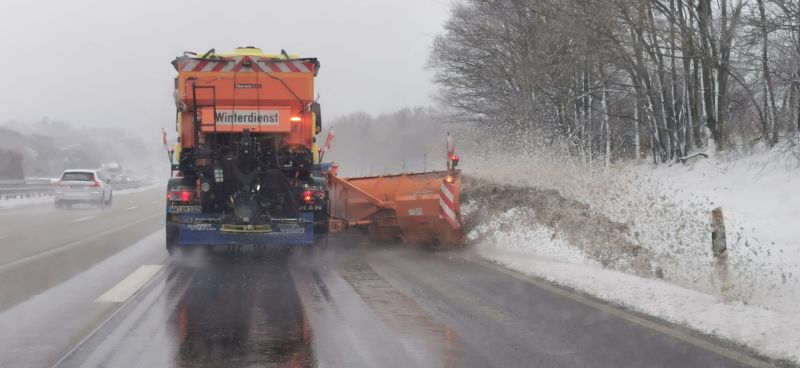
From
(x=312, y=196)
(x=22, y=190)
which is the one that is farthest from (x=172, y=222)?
(x=22, y=190)

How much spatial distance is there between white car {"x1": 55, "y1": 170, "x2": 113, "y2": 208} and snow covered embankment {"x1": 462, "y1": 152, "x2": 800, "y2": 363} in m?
19.5

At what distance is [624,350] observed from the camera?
557cm

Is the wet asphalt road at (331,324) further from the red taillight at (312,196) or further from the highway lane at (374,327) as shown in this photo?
the red taillight at (312,196)

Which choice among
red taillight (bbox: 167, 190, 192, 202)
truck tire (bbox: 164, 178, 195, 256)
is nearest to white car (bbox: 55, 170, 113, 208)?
truck tire (bbox: 164, 178, 195, 256)

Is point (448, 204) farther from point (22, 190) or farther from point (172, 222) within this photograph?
point (22, 190)

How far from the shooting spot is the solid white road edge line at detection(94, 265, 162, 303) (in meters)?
7.81

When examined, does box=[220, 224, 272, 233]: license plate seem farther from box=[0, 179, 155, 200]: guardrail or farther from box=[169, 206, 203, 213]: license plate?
box=[0, 179, 155, 200]: guardrail

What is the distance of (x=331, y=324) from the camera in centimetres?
654

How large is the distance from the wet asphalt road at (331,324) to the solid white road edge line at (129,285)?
0.49 ft

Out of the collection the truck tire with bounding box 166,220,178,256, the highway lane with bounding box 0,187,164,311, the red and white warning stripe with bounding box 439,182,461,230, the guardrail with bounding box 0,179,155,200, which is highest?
the guardrail with bounding box 0,179,155,200

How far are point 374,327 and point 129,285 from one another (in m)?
3.94

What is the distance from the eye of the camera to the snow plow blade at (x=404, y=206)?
12.4 m

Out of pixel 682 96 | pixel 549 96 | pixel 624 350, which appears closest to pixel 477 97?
pixel 549 96

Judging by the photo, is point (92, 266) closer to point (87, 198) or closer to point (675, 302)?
point (675, 302)
